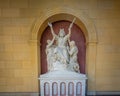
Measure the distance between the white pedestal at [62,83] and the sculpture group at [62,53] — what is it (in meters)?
0.16

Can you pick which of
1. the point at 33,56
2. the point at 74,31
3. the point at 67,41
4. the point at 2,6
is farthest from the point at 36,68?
the point at 2,6

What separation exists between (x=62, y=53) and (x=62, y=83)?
0.61 metres

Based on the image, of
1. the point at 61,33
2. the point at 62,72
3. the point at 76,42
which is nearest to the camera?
the point at 62,72

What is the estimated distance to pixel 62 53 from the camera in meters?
3.89

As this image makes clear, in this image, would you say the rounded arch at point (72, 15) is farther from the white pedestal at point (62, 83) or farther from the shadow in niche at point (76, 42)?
the white pedestal at point (62, 83)

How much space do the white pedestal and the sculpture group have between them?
16 cm

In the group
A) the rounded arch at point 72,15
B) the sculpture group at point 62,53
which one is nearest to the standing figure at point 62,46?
the sculpture group at point 62,53

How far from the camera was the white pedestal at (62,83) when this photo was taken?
3770mm

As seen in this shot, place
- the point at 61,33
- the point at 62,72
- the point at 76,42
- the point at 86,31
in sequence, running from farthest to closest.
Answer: the point at 76,42
the point at 61,33
the point at 86,31
the point at 62,72

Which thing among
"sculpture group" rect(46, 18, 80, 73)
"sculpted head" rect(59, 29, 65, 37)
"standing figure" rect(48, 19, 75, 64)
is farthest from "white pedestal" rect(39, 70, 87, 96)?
"sculpted head" rect(59, 29, 65, 37)

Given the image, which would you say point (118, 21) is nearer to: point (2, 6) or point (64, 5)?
point (64, 5)

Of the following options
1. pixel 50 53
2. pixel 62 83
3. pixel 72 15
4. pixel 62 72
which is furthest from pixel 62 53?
pixel 72 15

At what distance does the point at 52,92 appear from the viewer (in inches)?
151

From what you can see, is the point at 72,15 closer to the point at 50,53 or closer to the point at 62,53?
the point at 62,53
